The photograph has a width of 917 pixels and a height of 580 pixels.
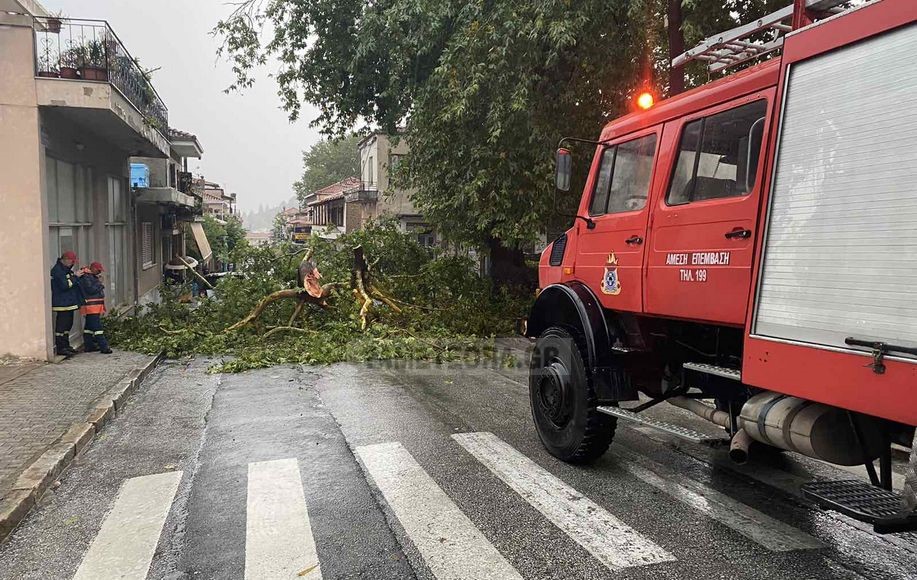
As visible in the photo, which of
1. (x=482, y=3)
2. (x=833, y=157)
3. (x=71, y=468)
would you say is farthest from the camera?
(x=482, y=3)

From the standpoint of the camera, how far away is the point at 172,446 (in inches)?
219

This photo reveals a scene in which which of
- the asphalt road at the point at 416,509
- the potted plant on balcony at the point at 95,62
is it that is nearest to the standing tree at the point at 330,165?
the potted plant on balcony at the point at 95,62

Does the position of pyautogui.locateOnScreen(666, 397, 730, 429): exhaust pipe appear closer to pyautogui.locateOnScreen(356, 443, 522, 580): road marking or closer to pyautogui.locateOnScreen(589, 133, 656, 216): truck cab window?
pyautogui.locateOnScreen(589, 133, 656, 216): truck cab window

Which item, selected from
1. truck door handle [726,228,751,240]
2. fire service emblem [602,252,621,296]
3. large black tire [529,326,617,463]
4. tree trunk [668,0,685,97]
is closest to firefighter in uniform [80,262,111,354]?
large black tire [529,326,617,463]

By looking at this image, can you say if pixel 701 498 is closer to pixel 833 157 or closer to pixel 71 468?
pixel 833 157

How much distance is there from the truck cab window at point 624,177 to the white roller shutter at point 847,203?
1334 millimetres

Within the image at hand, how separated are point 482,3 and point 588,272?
7.19m

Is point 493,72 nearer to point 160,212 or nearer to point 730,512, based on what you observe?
point 730,512

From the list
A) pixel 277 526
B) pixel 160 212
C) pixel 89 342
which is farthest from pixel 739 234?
pixel 160 212

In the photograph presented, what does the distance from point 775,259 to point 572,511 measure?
2.12 m

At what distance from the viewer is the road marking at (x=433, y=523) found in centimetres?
332

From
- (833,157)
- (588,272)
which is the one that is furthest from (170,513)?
(833,157)

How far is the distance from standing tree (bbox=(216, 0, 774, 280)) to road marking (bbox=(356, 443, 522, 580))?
6.47m

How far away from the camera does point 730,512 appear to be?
4082 mm
